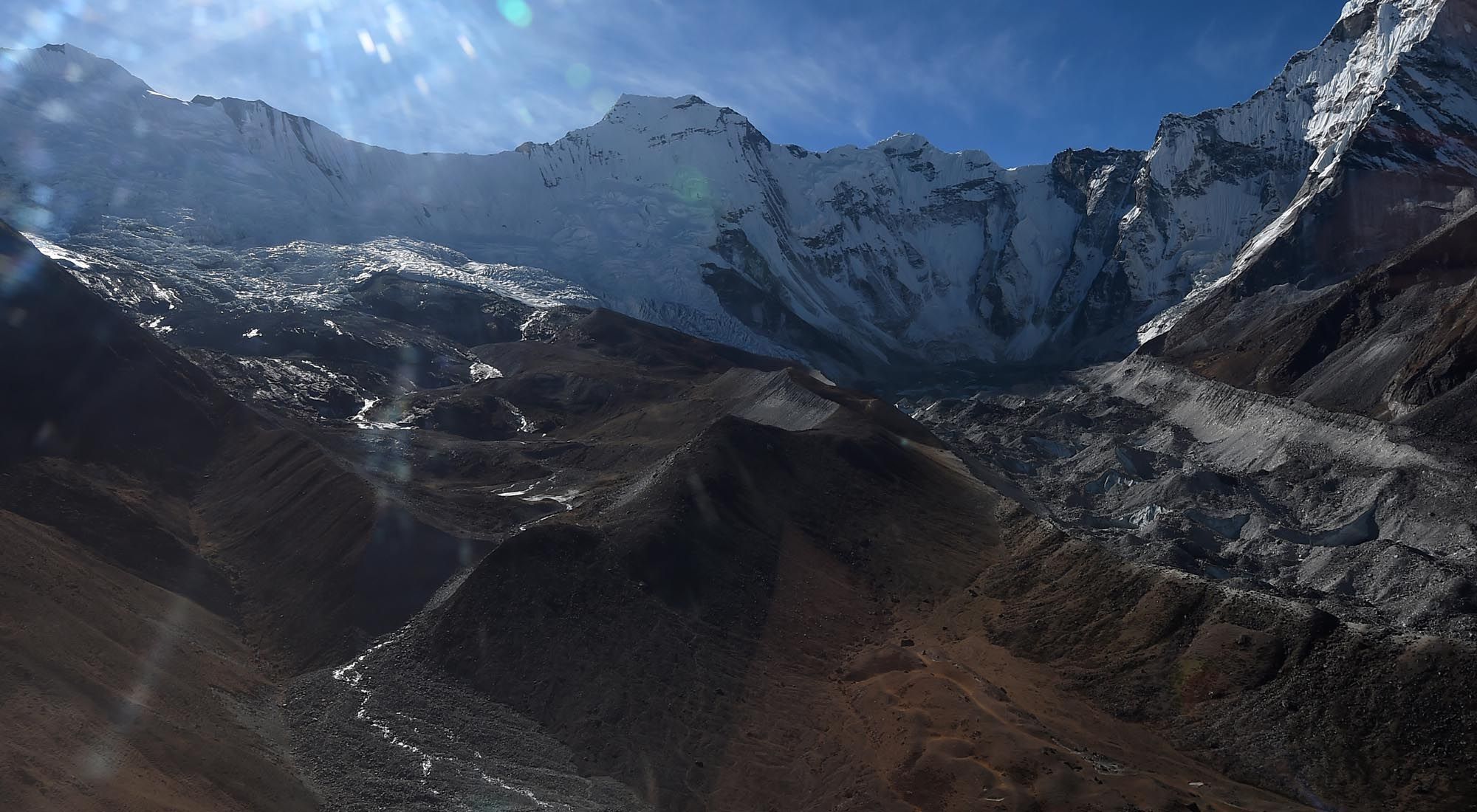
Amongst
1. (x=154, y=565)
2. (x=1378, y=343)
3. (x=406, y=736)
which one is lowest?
(x=406, y=736)

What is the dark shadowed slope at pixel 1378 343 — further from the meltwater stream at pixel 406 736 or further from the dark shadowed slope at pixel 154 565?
the dark shadowed slope at pixel 154 565

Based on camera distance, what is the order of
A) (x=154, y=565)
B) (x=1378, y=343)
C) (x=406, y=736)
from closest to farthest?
(x=406, y=736) → (x=154, y=565) → (x=1378, y=343)

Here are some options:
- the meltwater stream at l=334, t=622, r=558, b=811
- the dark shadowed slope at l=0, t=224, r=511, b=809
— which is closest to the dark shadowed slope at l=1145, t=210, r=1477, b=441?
the meltwater stream at l=334, t=622, r=558, b=811

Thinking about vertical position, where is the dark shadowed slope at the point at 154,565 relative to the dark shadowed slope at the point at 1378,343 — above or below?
below

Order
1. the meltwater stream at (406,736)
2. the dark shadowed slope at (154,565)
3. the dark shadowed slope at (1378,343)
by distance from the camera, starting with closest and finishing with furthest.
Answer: the dark shadowed slope at (154,565)
the meltwater stream at (406,736)
the dark shadowed slope at (1378,343)

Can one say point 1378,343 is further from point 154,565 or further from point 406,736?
point 154,565

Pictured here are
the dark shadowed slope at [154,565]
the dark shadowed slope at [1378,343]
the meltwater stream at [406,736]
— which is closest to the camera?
the dark shadowed slope at [154,565]

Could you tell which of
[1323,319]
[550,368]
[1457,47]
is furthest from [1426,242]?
[550,368]

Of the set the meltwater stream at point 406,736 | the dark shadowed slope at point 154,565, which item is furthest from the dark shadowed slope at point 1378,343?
the dark shadowed slope at point 154,565

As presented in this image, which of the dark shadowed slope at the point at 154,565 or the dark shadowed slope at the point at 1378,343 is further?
the dark shadowed slope at the point at 1378,343

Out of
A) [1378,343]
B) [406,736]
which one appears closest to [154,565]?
[406,736]

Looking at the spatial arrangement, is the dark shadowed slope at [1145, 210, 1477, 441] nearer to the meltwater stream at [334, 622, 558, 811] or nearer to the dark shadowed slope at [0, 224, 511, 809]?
the meltwater stream at [334, 622, 558, 811]
